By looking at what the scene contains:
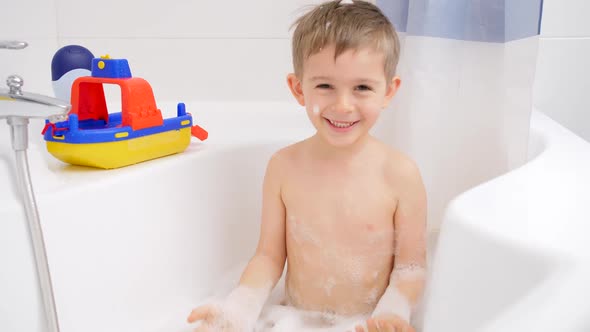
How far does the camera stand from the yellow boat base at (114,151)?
1.01m

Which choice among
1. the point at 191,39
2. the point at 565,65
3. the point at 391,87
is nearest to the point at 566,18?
the point at 565,65

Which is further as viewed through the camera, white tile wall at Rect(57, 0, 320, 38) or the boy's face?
white tile wall at Rect(57, 0, 320, 38)

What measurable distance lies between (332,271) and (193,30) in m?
0.93

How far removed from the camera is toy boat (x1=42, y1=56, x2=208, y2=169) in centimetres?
100

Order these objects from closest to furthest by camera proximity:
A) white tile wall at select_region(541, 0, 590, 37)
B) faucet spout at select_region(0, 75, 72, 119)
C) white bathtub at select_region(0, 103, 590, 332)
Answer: white bathtub at select_region(0, 103, 590, 332) < faucet spout at select_region(0, 75, 72, 119) < white tile wall at select_region(541, 0, 590, 37)

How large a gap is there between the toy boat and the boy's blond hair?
30 cm

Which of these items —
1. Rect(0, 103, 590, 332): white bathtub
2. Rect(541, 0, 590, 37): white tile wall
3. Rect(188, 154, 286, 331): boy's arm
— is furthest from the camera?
Rect(541, 0, 590, 37): white tile wall

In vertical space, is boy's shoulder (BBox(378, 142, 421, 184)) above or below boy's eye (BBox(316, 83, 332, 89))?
below

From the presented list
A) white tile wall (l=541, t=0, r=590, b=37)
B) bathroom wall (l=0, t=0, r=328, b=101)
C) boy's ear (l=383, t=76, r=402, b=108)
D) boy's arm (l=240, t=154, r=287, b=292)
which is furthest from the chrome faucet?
white tile wall (l=541, t=0, r=590, b=37)

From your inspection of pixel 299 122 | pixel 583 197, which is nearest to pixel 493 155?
pixel 583 197

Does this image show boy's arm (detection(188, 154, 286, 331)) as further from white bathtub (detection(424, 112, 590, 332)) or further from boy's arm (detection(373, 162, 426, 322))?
white bathtub (detection(424, 112, 590, 332))

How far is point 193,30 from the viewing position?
166cm

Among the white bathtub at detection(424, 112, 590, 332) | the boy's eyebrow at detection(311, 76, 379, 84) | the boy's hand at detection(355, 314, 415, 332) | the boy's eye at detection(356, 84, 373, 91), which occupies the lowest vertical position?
the boy's hand at detection(355, 314, 415, 332)

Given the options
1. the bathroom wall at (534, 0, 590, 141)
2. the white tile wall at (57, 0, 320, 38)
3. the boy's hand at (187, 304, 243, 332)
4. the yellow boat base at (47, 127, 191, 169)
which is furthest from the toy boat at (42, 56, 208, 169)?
the bathroom wall at (534, 0, 590, 141)
